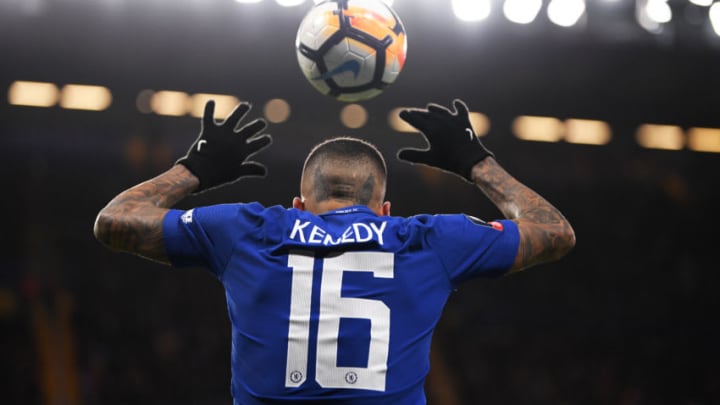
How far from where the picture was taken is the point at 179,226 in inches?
100

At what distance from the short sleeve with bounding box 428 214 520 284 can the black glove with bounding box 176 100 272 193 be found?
0.92m

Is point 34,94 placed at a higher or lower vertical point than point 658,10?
lower

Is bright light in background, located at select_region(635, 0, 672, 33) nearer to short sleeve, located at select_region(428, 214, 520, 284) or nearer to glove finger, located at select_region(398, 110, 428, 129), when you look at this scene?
glove finger, located at select_region(398, 110, 428, 129)

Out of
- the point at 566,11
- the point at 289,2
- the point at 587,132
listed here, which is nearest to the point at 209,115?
the point at 289,2

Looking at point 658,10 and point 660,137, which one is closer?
point 658,10

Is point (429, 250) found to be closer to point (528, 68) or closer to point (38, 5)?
point (38, 5)

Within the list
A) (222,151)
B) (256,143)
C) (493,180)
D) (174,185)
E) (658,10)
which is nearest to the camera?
(174,185)

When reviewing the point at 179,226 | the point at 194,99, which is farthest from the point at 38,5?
the point at 179,226

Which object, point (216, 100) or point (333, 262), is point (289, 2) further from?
point (333, 262)

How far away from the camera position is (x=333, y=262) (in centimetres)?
243

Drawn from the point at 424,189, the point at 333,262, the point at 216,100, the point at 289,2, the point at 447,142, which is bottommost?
the point at 424,189

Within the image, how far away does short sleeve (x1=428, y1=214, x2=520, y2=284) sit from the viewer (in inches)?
99.7

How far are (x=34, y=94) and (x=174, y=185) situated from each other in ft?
45.1

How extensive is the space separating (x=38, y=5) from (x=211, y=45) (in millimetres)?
2838
